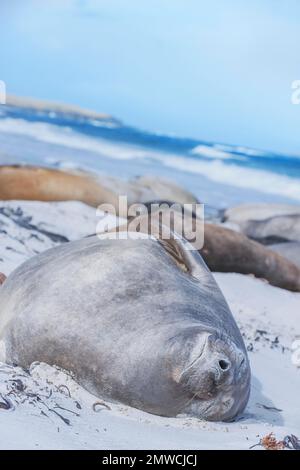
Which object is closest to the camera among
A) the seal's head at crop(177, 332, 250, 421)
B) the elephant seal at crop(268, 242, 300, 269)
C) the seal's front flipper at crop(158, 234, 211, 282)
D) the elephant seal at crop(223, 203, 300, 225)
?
the seal's head at crop(177, 332, 250, 421)

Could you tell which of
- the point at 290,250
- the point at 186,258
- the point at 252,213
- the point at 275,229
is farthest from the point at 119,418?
the point at 252,213

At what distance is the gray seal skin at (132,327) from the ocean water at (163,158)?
910 cm

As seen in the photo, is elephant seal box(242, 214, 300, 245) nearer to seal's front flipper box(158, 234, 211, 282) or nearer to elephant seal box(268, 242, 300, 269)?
elephant seal box(268, 242, 300, 269)

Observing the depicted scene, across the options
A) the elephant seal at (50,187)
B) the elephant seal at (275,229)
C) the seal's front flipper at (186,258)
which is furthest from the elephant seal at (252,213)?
the seal's front flipper at (186,258)

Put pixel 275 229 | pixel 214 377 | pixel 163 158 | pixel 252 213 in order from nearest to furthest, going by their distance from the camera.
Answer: pixel 214 377 → pixel 275 229 → pixel 252 213 → pixel 163 158

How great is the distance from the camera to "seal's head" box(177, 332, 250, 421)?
2428 millimetres

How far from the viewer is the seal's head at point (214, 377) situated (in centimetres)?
243

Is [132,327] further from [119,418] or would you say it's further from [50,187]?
[50,187]

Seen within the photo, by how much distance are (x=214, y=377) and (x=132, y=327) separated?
1.09 ft

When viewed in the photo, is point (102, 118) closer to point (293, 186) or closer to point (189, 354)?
point (293, 186)

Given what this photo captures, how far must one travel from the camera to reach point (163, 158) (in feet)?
67.4

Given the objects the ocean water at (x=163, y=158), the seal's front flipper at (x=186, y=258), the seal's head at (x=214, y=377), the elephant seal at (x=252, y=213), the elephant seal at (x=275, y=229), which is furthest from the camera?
the ocean water at (x=163, y=158)

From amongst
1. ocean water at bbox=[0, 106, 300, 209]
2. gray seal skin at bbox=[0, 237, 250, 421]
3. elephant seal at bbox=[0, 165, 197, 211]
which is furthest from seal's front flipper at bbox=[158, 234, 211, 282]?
ocean water at bbox=[0, 106, 300, 209]

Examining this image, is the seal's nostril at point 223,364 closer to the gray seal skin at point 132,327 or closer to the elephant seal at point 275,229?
the gray seal skin at point 132,327
